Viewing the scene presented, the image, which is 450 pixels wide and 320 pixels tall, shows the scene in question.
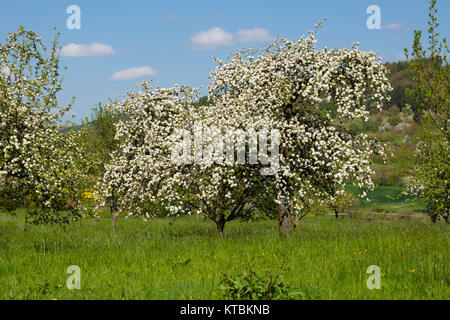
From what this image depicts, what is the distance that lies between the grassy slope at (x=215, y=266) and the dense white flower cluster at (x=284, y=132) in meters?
2.18

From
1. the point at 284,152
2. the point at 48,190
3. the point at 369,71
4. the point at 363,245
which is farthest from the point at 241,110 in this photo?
the point at 48,190

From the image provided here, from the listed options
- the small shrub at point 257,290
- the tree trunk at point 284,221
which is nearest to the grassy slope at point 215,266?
the small shrub at point 257,290

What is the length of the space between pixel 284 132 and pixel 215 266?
709 cm

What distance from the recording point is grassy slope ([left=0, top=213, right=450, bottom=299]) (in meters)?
9.32

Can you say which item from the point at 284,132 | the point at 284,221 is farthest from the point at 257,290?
the point at 284,221

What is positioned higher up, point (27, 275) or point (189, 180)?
point (189, 180)

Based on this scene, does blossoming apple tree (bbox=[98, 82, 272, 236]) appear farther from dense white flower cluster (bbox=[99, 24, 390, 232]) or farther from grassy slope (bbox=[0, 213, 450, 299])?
grassy slope (bbox=[0, 213, 450, 299])

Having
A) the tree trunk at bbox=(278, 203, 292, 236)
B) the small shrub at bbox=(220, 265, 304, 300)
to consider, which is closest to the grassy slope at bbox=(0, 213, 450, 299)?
the small shrub at bbox=(220, 265, 304, 300)

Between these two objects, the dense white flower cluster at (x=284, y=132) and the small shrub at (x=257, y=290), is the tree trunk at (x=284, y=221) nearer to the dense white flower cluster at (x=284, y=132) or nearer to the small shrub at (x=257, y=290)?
the dense white flower cluster at (x=284, y=132)

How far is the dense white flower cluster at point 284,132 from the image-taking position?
16.4m

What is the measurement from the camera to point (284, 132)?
55.6 ft

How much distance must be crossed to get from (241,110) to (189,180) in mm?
3531

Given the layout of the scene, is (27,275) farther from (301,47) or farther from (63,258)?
(301,47)

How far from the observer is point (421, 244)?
14.5 meters
